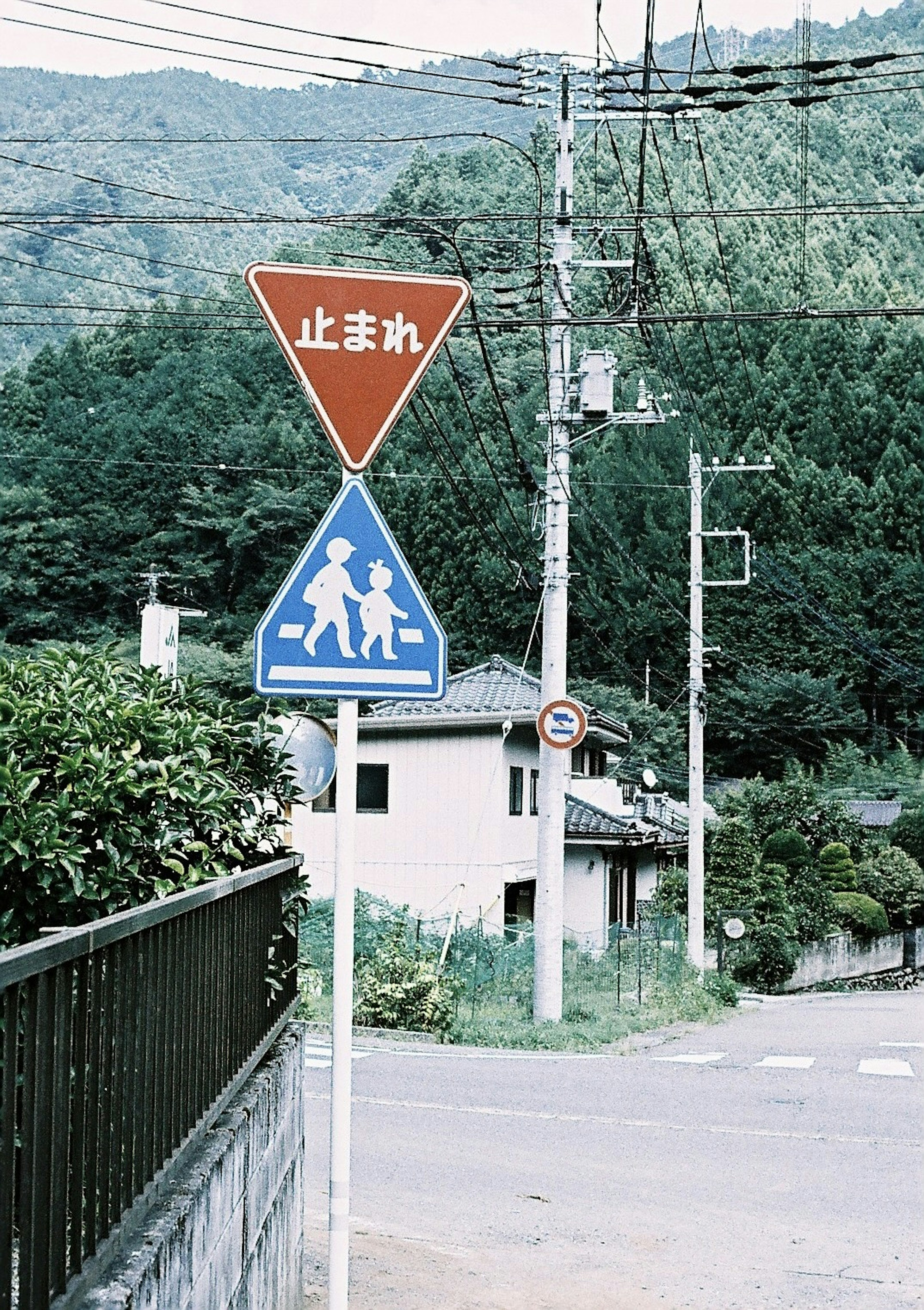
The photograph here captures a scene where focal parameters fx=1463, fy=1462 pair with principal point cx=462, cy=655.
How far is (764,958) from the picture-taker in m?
32.8

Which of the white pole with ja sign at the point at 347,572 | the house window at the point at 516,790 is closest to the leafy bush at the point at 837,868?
the house window at the point at 516,790

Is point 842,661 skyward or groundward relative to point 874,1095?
skyward

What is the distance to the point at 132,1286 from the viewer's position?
2.88 meters

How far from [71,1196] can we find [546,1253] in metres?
4.77

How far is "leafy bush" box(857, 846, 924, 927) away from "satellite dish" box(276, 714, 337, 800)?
3971 cm

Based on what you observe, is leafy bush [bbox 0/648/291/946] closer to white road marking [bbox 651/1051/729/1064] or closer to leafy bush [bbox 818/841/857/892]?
white road marking [bbox 651/1051/729/1064]

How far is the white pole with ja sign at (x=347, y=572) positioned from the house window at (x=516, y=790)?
84.3 ft

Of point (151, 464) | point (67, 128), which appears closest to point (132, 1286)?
point (151, 464)

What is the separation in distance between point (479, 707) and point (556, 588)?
10.4m

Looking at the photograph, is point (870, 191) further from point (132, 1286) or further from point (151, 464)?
point (132, 1286)

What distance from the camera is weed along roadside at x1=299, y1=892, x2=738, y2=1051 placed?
17.8m

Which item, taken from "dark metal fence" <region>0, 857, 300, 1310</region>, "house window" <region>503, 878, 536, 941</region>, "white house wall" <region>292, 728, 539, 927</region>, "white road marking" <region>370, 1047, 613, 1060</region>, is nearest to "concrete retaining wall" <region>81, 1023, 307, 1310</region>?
"dark metal fence" <region>0, 857, 300, 1310</region>

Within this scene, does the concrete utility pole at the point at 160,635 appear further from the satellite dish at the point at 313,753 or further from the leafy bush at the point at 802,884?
the leafy bush at the point at 802,884

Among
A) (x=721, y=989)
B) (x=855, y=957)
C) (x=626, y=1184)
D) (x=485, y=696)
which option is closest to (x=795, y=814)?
(x=855, y=957)
